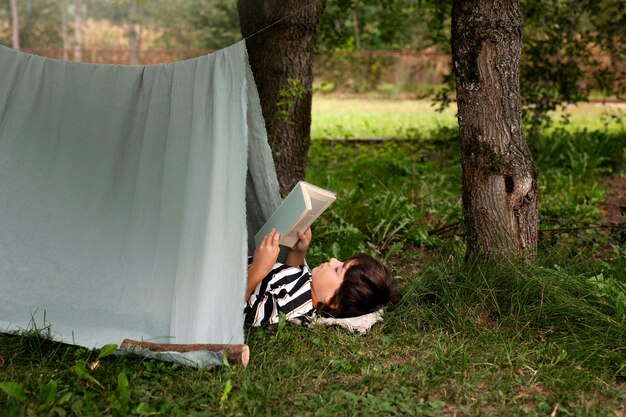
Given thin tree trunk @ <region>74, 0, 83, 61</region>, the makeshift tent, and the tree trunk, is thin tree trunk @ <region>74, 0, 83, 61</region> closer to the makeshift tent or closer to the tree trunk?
the makeshift tent

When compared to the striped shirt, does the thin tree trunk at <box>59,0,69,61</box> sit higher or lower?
higher

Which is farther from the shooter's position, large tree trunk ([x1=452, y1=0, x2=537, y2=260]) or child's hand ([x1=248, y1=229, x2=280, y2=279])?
large tree trunk ([x1=452, y1=0, x2=537, y2=260])

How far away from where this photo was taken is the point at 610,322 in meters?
3.20

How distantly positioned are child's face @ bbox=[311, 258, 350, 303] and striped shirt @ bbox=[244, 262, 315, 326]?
0.15 feet

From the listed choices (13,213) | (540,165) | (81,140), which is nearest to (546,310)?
(81,140)

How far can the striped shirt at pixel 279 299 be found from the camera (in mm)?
3381

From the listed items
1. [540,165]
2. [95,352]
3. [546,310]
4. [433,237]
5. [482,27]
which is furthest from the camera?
[540,165]

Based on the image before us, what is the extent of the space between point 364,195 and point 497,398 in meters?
2.94

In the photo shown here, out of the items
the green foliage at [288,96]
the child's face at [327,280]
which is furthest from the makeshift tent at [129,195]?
the green foliage at [288,96]

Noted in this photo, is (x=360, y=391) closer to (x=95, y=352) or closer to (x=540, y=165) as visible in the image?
(x=95, y=352)

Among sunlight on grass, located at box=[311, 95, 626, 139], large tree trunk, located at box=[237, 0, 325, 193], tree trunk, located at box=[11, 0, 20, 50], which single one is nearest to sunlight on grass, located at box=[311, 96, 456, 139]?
sunlight on grass, located at box=[311, 95, 626, 139]

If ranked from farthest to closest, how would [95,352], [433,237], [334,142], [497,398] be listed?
[334,142], [433,237], [95,352], [497,398]

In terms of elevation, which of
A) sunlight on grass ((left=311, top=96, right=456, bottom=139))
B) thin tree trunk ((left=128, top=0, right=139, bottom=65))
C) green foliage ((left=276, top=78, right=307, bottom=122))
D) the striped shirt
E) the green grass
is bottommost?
the green grass

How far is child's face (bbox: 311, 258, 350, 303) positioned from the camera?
344 centimetres
